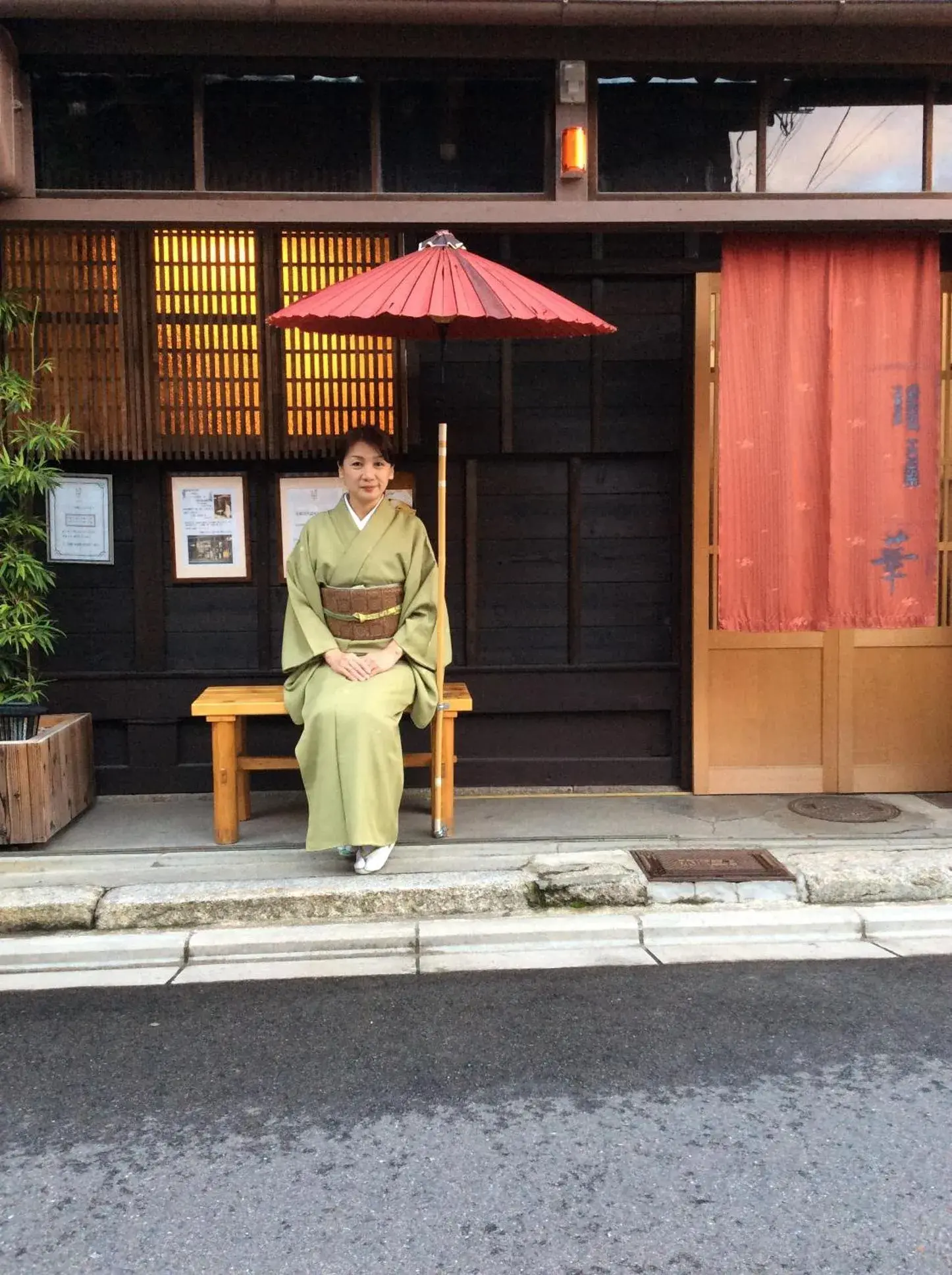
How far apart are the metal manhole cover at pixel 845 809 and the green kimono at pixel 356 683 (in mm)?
2489

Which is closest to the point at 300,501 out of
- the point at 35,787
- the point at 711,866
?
the point at 35,787

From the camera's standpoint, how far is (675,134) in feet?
19.5

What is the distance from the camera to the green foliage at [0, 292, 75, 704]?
5621 millimetres

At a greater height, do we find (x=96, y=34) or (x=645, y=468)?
(x=96, y=34)

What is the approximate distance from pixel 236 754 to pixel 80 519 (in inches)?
77.0

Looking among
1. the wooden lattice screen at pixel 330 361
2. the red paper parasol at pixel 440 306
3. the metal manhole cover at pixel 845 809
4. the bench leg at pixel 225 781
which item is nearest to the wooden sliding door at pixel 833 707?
the metal manhole cover at pixel 845 809

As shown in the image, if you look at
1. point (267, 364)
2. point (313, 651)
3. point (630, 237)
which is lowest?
point (313, 651)

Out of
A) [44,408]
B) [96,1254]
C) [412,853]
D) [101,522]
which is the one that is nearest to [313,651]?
[412,853]

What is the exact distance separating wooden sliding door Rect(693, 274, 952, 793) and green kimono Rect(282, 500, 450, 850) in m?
2.08

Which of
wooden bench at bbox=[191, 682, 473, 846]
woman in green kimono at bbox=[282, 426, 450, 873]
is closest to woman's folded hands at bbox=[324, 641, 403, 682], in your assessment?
woman in green kimono at bbox=[282, 426, 450, 873]

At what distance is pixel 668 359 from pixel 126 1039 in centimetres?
499

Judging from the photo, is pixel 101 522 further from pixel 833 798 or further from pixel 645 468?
pixel 833 798

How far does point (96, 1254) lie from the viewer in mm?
2648

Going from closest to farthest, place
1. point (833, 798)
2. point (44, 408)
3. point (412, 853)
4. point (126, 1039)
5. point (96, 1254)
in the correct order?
point (96, 1254) → point (126, 1039) → point (412, 853) → point (44, 408) → point (833, 798)
